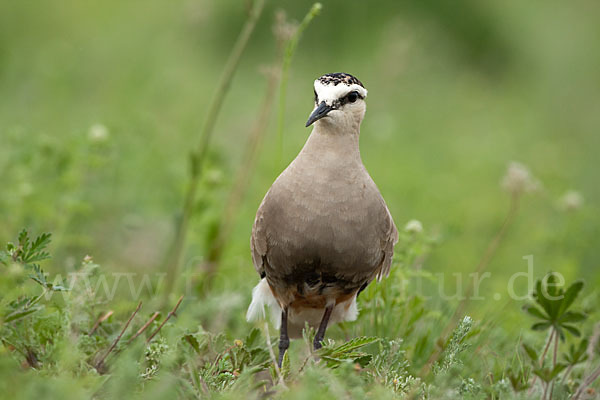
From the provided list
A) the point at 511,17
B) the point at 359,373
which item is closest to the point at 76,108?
the point at 359,373

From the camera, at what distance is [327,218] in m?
3.37

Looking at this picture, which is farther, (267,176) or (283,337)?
(267,176)

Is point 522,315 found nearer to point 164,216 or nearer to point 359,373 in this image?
point 359,373

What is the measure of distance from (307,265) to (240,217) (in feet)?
7.28

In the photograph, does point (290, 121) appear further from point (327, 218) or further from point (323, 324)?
point (327, 218)

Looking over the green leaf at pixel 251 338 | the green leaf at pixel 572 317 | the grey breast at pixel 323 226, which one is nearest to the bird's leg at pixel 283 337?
the grey breast at pixel 323 226

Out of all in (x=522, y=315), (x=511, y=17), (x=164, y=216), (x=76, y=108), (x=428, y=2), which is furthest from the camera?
(x=511, y=17)

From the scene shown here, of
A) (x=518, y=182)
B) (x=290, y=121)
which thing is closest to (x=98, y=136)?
(x=518, y=182)

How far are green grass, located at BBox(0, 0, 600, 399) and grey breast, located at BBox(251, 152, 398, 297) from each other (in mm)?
311

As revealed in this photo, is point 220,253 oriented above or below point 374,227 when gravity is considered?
below

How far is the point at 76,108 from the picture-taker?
734 centimetres

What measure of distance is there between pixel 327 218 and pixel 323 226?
0.13 feet

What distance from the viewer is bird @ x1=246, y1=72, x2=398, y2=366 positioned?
11.2 ft

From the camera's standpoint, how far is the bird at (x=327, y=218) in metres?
3.40
